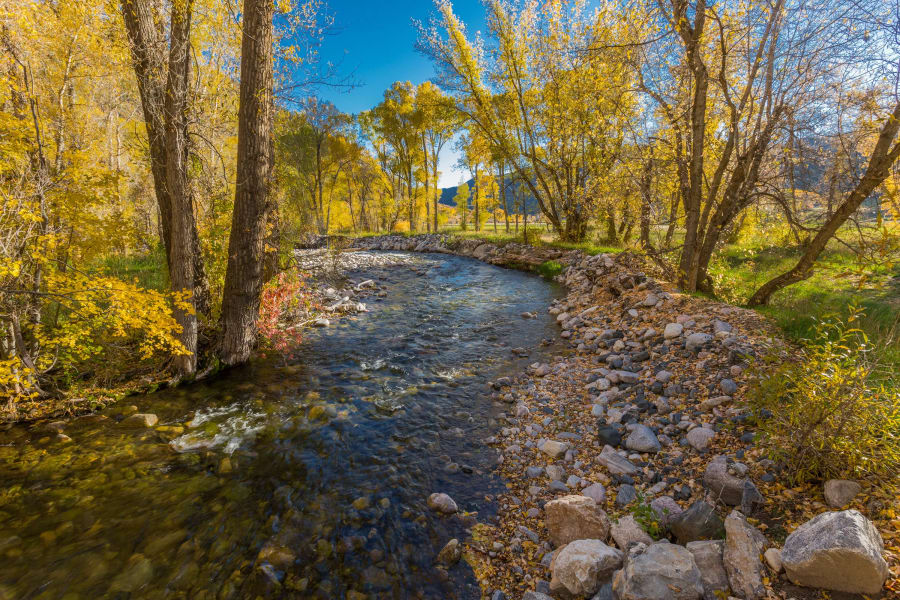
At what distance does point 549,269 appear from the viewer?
15.3 meters

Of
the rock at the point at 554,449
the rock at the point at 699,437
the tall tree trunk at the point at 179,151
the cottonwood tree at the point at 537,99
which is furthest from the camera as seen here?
the cottonwood tree at the point at 537,99

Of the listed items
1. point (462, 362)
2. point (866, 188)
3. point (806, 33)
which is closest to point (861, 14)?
point (806, 33)

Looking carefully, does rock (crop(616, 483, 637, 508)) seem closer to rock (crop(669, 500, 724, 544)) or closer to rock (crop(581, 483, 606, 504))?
rock (crop(581, 483, 606, 504))

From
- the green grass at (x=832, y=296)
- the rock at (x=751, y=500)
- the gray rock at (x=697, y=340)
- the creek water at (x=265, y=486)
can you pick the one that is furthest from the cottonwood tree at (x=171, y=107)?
the green grass at (x=832, y=296)

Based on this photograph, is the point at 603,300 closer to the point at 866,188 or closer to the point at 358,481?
the point at 866,188

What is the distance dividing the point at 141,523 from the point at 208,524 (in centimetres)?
65

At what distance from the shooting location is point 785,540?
2.24 m

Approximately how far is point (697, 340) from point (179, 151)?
327 inches

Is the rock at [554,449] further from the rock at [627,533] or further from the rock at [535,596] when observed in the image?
the rock at [535,596]

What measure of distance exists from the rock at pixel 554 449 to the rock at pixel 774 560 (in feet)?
6.97

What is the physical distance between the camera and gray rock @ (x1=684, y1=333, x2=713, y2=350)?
508cm

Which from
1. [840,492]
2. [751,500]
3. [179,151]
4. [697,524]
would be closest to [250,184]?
[179,151]

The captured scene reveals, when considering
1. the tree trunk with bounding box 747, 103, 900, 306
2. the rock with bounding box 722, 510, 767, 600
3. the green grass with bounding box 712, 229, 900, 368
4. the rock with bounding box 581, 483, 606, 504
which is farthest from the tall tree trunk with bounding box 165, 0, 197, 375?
the tree trunk with bounding box 747, 103, 900, 306

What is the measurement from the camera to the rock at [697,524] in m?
2.55
